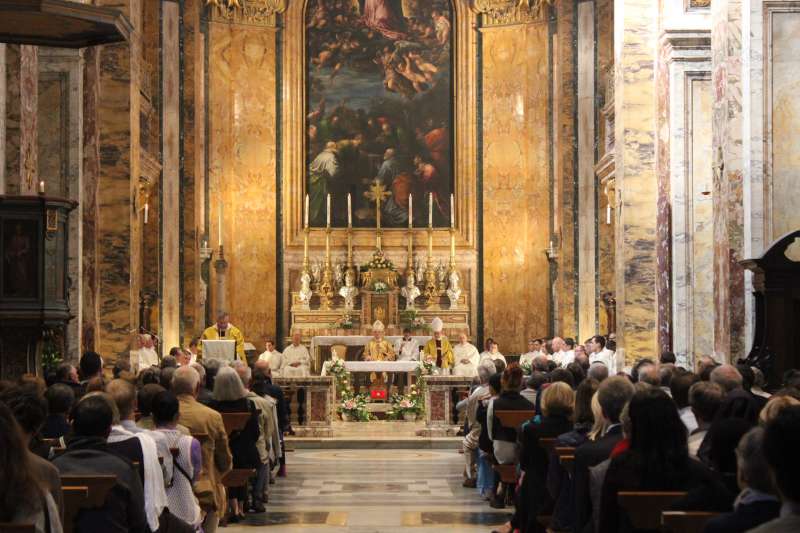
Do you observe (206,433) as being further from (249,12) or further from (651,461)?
(249,12)

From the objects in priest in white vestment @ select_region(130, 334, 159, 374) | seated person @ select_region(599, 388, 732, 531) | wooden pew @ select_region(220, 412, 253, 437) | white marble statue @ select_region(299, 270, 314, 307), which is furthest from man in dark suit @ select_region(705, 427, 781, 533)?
white marble statue @ select_region(299, 270, 314, 307)

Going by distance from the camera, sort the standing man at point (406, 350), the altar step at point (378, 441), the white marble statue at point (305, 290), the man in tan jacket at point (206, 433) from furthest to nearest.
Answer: the white marble statue at point (305, 290) → the standing man at point (406, 350) → the altar step at point (378, 441) → the man in tan jacket at point (206, 433)

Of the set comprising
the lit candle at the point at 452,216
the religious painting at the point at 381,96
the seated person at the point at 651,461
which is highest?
the religious painting at the point at 381,96

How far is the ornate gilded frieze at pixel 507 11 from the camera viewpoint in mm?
29938

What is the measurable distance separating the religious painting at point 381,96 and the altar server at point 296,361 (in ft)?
20.3

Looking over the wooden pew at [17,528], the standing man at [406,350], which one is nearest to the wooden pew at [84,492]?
the wooden pew at [17,528]

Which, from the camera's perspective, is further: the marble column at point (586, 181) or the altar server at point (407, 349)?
the marble column at point (586, 181)

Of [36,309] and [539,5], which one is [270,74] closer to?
[539,5]

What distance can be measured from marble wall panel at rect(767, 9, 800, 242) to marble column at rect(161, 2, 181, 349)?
1383 cm

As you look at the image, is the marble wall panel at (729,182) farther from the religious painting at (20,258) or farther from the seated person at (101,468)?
the seated person at (101,468)

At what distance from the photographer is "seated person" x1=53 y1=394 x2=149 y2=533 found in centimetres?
657

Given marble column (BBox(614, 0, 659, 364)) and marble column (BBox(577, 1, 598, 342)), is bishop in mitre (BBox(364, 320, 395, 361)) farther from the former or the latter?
marble column (BBox(614, 0, 659, 364))

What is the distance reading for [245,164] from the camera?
3059 cm

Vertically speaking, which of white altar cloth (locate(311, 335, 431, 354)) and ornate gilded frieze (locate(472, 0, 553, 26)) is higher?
ornate gilded frieze (locate(472, 0, 553, 26))
